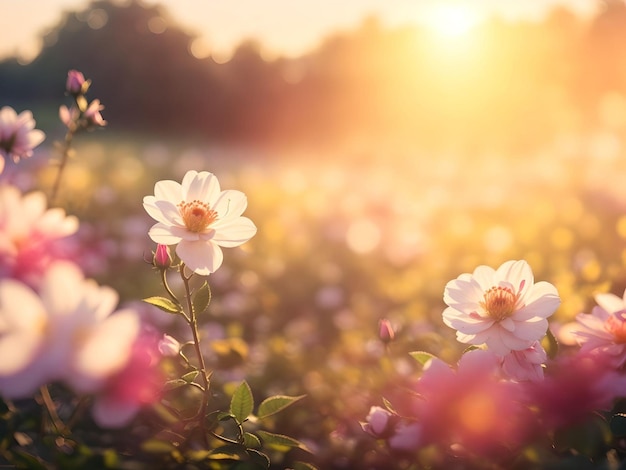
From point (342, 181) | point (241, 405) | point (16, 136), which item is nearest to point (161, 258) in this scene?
point (241, 405)

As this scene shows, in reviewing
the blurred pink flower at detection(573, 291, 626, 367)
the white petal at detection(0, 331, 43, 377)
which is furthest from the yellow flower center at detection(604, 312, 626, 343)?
the white petal at detection(0, 331, 43, 377)

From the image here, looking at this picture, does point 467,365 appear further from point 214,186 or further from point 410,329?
point 410,329

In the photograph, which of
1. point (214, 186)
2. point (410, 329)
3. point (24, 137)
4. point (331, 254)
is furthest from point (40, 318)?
point (331, 254)

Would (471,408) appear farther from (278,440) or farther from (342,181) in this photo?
(342,181)

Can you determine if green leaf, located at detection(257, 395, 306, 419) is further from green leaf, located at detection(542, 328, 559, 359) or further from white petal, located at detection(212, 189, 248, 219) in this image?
green leaf, located at detection(542, 328, 559, 359)

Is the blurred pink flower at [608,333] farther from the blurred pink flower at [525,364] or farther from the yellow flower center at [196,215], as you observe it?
the yellow flower center at [196,215]

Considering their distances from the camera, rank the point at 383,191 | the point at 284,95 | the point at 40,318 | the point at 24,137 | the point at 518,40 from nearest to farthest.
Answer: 1. the point at 40,318
2. the point at 24,137
3. the point at 383,191
4. the point at 284,95
5. the point at 518,40
